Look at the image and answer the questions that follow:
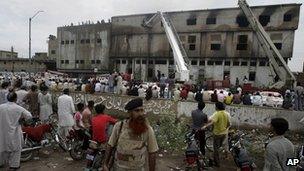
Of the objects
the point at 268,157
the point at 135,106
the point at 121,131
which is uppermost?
the point at 135,106

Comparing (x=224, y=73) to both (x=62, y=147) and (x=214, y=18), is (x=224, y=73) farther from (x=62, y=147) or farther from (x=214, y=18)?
(x=62, y=147)

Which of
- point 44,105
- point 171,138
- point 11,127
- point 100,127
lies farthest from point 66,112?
point 171,138

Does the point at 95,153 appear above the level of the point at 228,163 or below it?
above

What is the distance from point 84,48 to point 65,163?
3983 cm

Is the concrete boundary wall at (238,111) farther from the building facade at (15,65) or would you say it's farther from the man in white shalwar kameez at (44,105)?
the building facade at (15,65)

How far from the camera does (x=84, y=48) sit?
46906 mm

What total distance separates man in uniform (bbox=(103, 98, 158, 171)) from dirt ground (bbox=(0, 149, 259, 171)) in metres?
4.53

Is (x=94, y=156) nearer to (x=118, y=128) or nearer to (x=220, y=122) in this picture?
(x=118, y=128)

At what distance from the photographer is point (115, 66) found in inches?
1729

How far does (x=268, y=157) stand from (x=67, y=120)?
665 centimetres

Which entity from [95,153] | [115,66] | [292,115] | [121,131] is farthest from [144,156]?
[115,66]

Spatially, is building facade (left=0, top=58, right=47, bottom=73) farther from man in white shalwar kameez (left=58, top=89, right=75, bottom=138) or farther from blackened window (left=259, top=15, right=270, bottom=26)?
man in white shalwar kameez (left=58, top=89, right=75, bottom=138)

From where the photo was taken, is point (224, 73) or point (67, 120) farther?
point (224, 73)

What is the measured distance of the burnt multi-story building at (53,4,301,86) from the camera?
3406 cm
